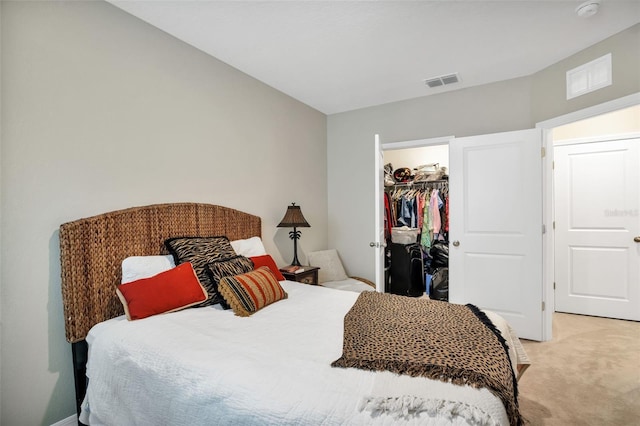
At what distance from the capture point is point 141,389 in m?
1.36

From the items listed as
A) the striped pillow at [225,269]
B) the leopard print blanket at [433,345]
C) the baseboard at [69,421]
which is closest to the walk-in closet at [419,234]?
the leopard print blanket at [433,345]

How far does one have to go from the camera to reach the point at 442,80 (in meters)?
3.18

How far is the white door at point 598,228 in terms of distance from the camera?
3.39m

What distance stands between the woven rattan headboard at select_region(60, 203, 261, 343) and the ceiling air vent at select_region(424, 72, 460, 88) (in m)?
2.60

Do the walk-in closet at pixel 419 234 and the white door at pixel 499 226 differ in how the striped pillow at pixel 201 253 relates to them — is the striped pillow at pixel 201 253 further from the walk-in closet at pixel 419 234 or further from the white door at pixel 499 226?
the walk-in closet at pixel 419 234

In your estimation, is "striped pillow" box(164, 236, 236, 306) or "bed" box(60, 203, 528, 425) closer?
"bed" box(60, 203, 528, 425)

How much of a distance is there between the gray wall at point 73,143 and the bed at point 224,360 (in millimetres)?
122

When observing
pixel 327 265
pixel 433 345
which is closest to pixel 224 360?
pixel 433 345

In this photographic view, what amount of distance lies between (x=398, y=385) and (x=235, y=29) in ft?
8.00

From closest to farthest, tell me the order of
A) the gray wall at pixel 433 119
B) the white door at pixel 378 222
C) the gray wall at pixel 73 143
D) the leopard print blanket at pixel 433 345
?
the leopard print blanket at pixel 433 345, the gray wall at pixel 73 143, the gray wall at pixel 433 119, the white door at pixel 378 222

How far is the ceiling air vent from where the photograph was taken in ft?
10.1

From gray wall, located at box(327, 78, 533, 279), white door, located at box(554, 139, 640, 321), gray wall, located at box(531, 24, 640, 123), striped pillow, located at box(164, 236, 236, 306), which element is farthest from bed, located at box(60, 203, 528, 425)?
white door, located at box(554, 139, 640, 321)

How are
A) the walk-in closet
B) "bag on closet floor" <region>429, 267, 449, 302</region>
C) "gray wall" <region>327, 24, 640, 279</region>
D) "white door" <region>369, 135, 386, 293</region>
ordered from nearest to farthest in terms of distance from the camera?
1. "gray wall" <region>327, 24, 640, 279</region>
2. "white door" <region>369, 135, 386, 293</region>
3. "bag on closet floor" <region>429, 267, 449, 302</region>
4. the walk-in closet

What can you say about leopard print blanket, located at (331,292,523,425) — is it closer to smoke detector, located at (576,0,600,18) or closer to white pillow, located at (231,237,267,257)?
white pillow, located at (231,237,267,257)
